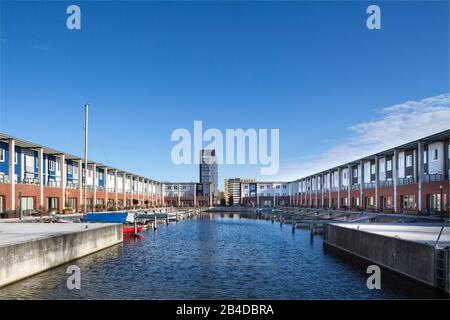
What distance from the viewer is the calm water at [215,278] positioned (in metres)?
19.1

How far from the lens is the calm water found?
1911 cm

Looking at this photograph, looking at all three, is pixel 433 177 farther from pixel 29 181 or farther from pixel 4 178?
pixel 29 181

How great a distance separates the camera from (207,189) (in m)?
171

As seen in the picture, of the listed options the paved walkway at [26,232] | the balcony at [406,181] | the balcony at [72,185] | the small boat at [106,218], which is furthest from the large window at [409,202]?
the balcony at [72,185]

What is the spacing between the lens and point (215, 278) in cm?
2281

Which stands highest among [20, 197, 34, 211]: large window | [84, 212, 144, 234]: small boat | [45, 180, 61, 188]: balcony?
[45, 180, 61, 188]: balcony

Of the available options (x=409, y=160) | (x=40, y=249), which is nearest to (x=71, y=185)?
(x=40, y=249)

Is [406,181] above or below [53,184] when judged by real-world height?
above

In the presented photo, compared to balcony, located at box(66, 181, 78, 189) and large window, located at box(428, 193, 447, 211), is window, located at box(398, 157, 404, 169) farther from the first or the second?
balcony, located at box(66, 181, 78, 189)

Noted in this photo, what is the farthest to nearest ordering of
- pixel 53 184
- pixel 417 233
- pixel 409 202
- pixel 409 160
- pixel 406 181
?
pixel 53 184 → pixel 409 160 → pixel 406 181 → pixel 409 202 → pixel 417 233

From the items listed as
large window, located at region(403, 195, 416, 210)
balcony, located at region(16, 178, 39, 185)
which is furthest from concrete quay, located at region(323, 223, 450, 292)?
balcony, located at region(16, 178, 39, 185)
